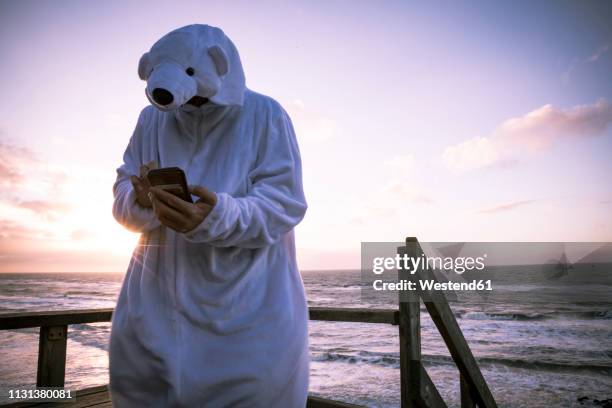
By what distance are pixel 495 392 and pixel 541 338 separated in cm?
764

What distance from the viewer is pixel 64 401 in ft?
7.61

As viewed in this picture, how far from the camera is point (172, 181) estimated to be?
2.39 ft

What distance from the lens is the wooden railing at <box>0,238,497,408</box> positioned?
85.0 inches

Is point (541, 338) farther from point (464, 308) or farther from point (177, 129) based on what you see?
point (177, 129)

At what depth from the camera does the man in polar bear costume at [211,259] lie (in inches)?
32.2

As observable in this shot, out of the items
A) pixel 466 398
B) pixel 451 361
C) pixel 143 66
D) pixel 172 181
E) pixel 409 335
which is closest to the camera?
pixel 172 181

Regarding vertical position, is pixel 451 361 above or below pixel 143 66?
below

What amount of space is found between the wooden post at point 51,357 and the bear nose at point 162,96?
2151 millimetres

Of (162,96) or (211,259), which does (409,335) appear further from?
(162,96)

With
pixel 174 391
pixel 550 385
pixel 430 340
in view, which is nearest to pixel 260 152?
pixel 174 391

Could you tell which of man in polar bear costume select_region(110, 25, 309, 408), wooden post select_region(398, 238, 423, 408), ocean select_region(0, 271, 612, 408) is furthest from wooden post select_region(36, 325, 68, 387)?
ocean select_region(0, 271, 612, 408)

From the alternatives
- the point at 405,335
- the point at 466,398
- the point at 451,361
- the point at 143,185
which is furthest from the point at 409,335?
the point at 451,361

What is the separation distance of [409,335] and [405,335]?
0.07ft

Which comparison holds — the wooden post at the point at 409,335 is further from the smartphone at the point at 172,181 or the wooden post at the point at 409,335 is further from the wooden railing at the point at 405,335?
the smartphone at the point at 172,181
